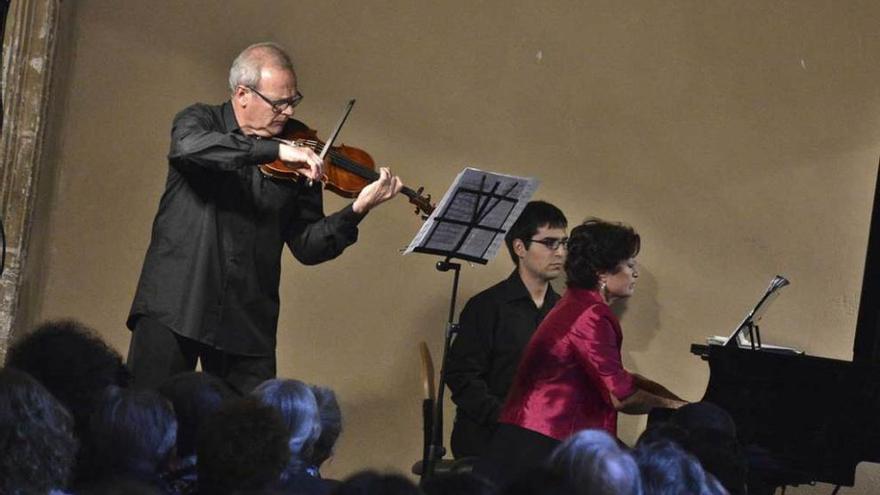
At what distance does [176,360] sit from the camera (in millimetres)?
4301

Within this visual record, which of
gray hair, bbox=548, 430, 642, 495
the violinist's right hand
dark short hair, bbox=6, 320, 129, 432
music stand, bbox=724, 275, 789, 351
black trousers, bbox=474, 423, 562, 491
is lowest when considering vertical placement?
black trousers, bbox=474, 423, 562, 491

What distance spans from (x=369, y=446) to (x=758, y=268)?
5.97 ft

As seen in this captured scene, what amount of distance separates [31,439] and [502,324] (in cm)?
352

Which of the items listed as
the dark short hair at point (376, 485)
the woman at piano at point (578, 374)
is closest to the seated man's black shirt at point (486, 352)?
the woman at piano at point (578, 374)

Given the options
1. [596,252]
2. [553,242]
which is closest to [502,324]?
[553,242]

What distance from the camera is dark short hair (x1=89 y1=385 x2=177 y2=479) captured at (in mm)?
2736

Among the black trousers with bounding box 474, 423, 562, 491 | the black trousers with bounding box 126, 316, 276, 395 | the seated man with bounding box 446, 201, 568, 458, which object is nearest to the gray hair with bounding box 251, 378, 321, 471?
the black trousers with bounding box 126, 316, 276, 395

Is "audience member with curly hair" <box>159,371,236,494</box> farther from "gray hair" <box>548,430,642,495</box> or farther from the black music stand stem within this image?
the black music stand stem

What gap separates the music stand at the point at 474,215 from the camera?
4.62 meters

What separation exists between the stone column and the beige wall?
0.62ft

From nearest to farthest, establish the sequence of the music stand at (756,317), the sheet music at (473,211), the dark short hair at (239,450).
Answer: the dark short hair at (239,450) < the sheet music at (473,211) < the music stand at (756,317)

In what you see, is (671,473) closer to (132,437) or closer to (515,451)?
(132,437)

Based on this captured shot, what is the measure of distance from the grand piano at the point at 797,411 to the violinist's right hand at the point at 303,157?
1456 mm

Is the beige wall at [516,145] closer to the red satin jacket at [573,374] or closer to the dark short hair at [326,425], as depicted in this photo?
the red satin jacket at [573,374]
